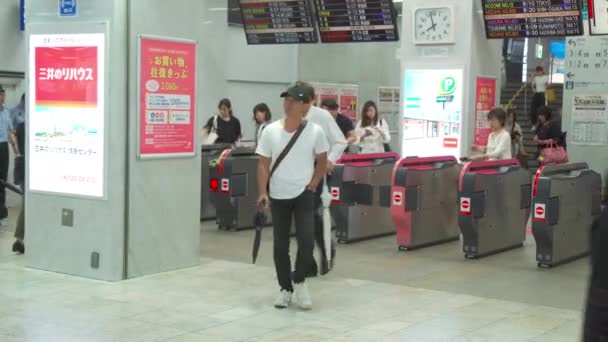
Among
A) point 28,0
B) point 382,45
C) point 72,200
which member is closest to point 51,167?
point 72,200

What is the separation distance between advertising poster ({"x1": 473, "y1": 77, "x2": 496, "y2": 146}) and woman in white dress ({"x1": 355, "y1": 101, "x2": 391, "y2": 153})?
69.9 inches

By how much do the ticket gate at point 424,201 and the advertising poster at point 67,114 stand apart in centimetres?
356

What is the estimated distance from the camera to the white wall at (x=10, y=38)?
12430 millimetres

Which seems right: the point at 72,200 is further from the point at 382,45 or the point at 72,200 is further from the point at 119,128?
the point at 382,45

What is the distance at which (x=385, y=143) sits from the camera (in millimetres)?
12148

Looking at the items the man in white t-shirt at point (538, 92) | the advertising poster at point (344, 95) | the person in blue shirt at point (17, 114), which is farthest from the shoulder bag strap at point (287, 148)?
the man in white t-shirt at point (538, 92)

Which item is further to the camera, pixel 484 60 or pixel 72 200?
pixel 484 60

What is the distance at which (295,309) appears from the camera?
262 inches

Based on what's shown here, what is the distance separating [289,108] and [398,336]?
186 cm

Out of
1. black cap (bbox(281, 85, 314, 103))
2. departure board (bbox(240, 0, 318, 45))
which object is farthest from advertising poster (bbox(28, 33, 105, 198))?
departure board (bbox(240, 0, 318, 45))

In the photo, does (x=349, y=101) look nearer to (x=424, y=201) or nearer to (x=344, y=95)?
(x=344, y=95)

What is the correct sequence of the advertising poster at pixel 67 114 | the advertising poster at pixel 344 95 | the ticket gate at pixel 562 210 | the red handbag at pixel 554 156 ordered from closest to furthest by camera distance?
the advertising poster at pixel 67 114, the ticket gate at pixel 562 210, the red handbag at pixel 554 156, the advertising poster at pixel 344 95

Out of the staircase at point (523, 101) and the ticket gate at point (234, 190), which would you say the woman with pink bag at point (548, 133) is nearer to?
the ticket gate at point (234, 190)

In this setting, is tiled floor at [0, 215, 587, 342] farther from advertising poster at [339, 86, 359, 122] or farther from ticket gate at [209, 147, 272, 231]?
advertising poster at [339, 86, 359, 122]
